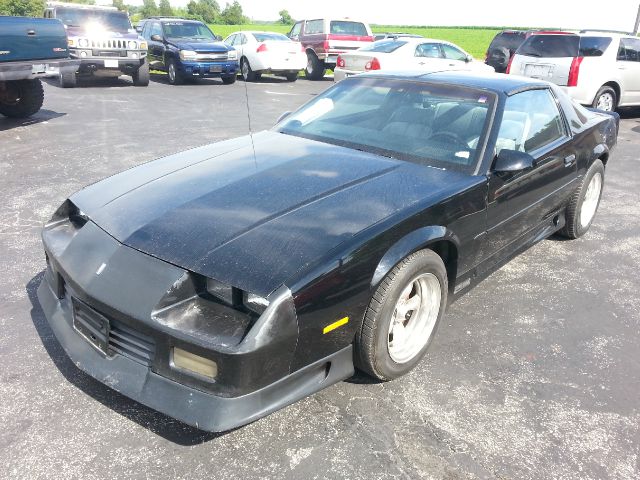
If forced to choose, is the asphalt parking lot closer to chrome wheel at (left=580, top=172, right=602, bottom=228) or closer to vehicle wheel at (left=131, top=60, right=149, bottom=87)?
chrome wheel at (left=580, top=172, right=602, bottom=228)

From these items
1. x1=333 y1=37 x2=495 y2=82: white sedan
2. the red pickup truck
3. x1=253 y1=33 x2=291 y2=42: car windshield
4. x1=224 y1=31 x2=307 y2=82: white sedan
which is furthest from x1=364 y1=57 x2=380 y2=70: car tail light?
the red pickup truck

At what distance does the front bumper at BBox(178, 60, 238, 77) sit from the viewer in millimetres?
13578

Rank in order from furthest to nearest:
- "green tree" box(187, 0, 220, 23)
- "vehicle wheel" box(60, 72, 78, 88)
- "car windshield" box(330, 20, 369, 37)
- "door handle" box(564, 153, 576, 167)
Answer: "green tree" box(187, 0, 220, 23) → "car windshield" box(330, 20, 369, 37) → "vehicle wheel" box(60, 72, 78, 88) → "door handle" box(564, 153, 576, 167)

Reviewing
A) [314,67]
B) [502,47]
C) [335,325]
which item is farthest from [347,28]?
[335,325]

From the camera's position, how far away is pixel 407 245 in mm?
2480

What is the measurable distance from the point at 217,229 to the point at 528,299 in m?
2.29

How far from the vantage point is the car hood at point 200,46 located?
44.9ft

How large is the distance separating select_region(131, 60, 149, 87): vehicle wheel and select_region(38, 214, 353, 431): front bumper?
11570 millimetres

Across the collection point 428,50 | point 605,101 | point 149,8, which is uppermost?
point 149,8

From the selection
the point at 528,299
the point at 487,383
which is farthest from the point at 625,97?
the point at 487,383

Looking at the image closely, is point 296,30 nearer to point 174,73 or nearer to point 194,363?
point 174,73

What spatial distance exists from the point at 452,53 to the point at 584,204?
9.22 m

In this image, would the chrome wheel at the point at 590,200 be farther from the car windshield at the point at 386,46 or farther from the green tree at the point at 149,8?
the green tree at the point at 149,8

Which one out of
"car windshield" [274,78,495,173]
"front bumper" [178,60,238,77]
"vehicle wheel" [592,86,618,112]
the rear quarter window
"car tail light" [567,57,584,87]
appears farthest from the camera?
"front bumper" [178,60,238,77]
